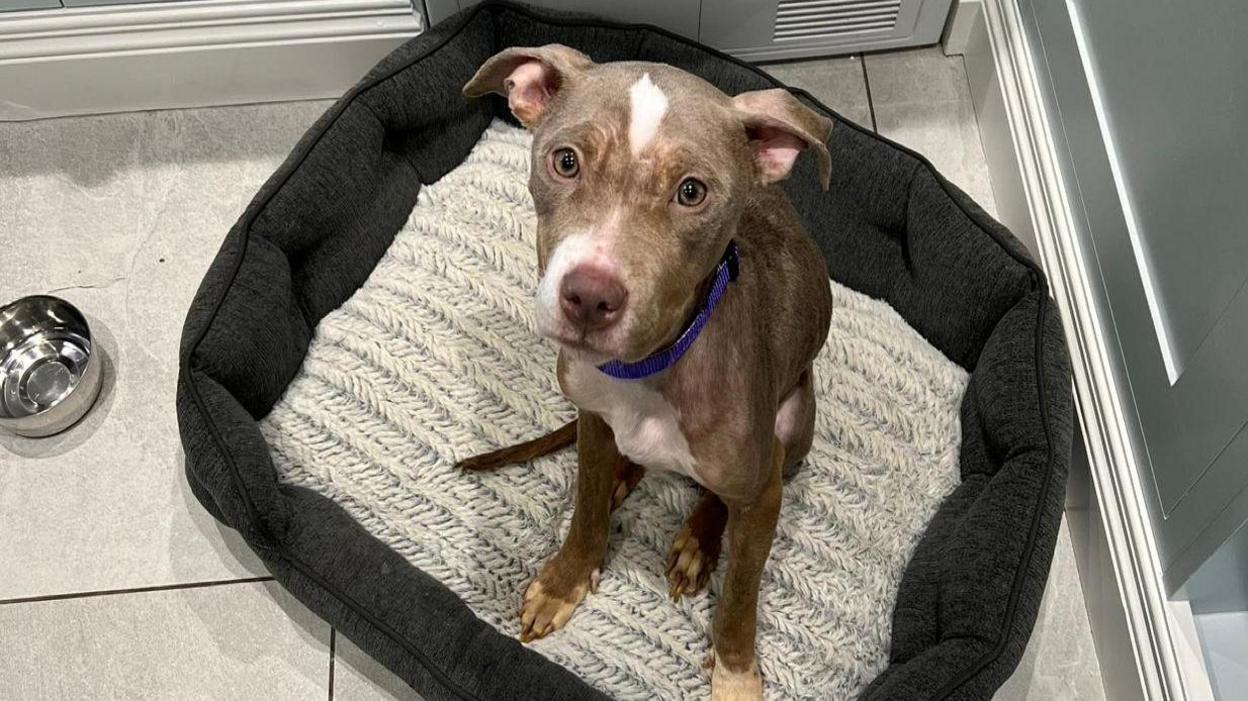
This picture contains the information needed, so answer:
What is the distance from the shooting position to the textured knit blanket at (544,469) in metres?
2.02

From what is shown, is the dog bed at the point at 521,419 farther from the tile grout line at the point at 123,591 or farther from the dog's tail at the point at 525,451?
the tile grout line at the point at 123,591

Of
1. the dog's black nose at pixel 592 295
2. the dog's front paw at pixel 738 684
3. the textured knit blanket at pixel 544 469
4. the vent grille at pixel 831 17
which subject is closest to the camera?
the dog's black nose at pixel 592 295

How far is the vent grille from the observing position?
8.42 feet

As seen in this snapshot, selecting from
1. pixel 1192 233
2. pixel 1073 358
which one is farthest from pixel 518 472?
pixel 1192 233

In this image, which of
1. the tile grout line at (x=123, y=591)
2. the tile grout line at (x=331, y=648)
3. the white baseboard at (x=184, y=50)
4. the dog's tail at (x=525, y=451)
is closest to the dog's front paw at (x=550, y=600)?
the dog's tail at (x=525, y=451)

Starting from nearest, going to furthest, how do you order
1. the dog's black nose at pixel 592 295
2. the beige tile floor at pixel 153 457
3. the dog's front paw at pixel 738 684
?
the dog's black nose at pixel 592 295, the dog's front paw at pixel 738 684, the beige tile floor at pixel 153 457

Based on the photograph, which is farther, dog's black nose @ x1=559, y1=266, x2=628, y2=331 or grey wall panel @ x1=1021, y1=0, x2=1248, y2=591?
grey wall panel @ x1=1021, y1=0, x2=1248, y2=591

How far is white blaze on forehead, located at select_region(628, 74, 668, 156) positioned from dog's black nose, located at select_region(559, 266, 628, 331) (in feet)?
0.50

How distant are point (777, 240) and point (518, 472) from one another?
72cm

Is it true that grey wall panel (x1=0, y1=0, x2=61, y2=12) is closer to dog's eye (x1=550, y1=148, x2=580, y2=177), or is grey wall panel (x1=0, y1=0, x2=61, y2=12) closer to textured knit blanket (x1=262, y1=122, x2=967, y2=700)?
textured knit blanket (x1=262, y1=122, x2=967, y2=700)

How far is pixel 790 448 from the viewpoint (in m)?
1.93

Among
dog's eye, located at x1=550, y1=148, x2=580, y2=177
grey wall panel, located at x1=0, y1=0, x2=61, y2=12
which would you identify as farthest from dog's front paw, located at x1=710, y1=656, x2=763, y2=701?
grey wall panel, located at x1=0, y1=0, x2=61, y2=12

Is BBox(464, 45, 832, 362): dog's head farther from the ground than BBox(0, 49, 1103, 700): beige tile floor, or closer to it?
farther from the ground

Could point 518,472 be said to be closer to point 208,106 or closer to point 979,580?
point 979,580
